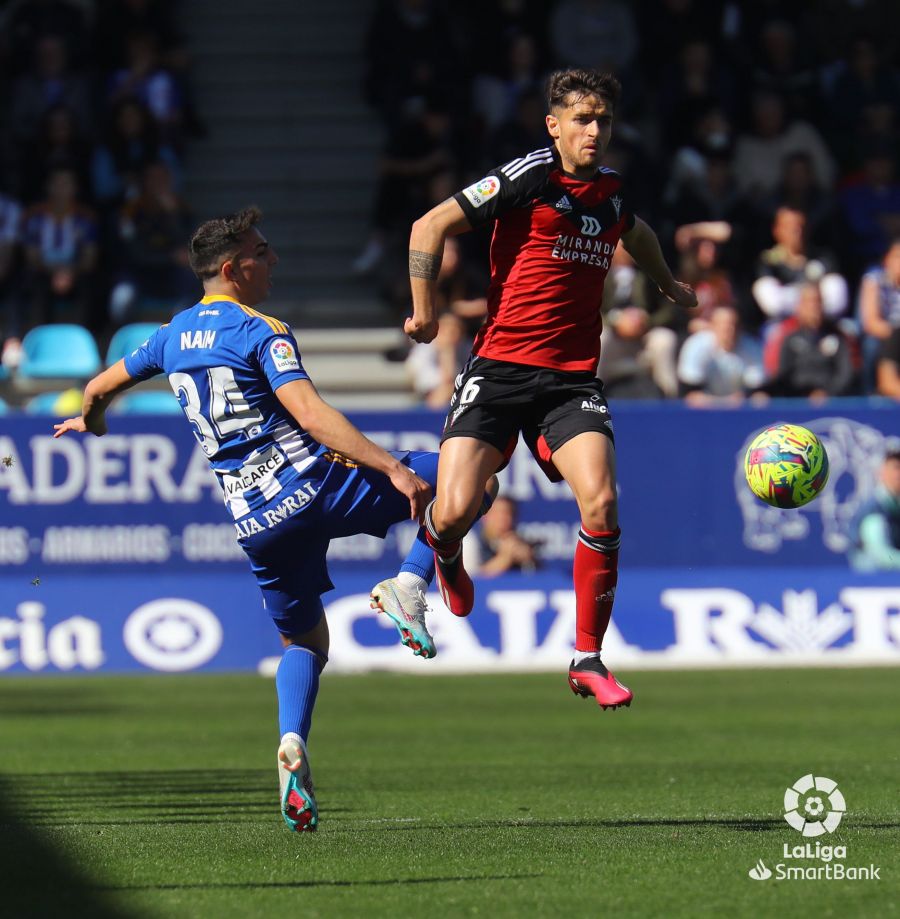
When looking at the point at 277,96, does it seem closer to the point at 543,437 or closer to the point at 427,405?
the point at 427,405

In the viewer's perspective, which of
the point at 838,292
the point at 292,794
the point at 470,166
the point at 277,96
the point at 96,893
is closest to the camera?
the point at 96,893

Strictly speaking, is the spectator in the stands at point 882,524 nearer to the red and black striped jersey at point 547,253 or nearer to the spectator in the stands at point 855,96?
the spectator in the stands at point 855,96

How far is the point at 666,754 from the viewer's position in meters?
10.1

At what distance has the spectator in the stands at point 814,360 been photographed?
16516mm

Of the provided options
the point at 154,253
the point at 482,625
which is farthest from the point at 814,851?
the point at 154,253

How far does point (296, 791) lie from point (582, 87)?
3.12 metres

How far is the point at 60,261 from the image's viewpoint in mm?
17656

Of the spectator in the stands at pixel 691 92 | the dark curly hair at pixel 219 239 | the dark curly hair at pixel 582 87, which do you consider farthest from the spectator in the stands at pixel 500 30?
the dark curly hair at pixel 219 239

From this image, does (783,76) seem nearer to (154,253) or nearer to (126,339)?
(154,253)

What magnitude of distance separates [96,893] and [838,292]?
13234 mm

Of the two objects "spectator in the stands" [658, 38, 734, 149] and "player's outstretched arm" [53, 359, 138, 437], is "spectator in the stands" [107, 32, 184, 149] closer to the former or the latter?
"spectator in the stands" [658, 38, 734, 149]

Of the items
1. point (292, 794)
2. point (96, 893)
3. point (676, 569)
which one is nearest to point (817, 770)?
point (292, 794)

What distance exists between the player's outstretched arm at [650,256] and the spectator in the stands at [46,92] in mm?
11813

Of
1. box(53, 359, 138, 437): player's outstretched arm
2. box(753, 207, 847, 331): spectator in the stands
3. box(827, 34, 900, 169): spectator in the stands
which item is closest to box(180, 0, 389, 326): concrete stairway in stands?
box(753, 207, 847, 331): spectator in the stands
